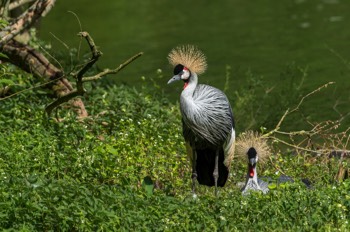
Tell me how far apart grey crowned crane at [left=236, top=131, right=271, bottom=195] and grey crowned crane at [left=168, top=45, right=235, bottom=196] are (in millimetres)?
229

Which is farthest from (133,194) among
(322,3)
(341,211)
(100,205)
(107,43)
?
(322,3)

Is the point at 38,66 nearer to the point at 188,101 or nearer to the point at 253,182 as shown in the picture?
the point at 188,101

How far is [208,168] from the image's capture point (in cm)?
1152

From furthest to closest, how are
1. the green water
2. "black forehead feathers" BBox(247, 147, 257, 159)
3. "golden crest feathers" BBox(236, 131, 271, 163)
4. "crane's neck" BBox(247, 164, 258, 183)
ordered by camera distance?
the green water, "golden crest feathers" BBox(236, 131, 271, 163), "black forehead feathers" BBox(247, 147, 257, 159), "crane's neck" BBox(247, 164, 258, 183)

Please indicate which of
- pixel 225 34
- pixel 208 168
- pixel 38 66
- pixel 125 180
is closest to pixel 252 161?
pixel 208 168

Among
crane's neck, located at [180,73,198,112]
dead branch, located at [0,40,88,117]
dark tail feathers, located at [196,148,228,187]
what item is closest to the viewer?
crane's neck, located at [180,73,198,112]

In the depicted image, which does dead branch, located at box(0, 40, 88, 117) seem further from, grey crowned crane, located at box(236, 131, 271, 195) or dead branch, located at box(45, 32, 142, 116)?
grey crowned crane, located at box(236, 131, 271, 195)

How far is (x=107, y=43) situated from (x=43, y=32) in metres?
1.93

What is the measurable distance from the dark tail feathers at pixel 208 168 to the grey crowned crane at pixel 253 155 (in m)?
0.26

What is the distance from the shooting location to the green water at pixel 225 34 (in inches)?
824

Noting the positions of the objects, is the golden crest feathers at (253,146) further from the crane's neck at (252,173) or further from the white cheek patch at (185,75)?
the white cheek patch at (185,75)

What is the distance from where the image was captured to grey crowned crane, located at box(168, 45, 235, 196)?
11.0m

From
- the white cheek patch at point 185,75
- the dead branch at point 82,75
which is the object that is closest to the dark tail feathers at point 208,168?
the white cheek patch at point 185,75

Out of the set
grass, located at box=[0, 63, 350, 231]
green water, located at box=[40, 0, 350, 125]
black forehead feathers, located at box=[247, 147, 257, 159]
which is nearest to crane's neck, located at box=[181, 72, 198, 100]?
grass, located at box=[0, 63, 350, 231]
